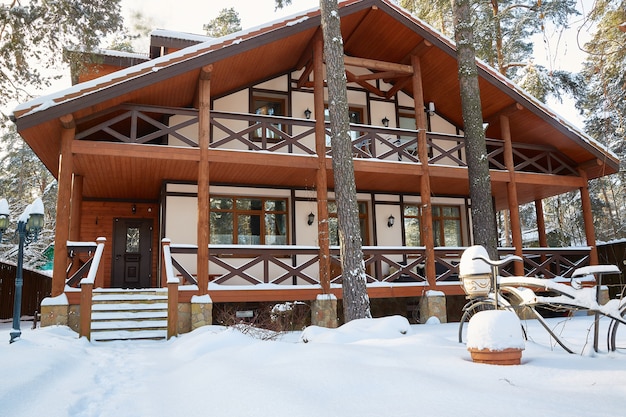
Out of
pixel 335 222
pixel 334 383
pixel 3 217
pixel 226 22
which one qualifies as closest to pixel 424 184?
pixel 335 222

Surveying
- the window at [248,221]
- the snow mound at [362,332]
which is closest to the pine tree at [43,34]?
the window at [248,221]

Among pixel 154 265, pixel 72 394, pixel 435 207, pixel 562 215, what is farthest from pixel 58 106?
pixel 562 215

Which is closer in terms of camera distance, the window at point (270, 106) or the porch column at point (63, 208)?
the porch column at point (63, 208)

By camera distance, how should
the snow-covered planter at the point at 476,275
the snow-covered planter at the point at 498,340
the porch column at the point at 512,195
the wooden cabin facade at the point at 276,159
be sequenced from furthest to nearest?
the porch column at the point at 512,195, the wooden cabin facade at the point at 276,159, the snow-covered planter at the point at 476,275, the snow-covered planter at the point at 498,340

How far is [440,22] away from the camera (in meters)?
19.0

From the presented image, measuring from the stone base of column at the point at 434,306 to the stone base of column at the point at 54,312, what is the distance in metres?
7.36

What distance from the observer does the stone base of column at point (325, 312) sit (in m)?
10.1

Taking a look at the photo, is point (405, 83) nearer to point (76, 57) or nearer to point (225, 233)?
point (225, 233)

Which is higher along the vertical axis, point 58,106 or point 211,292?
point 58,106

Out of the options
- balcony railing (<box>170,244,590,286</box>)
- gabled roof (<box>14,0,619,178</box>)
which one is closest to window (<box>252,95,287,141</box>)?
gabled roof (<box>14,0,619,178</box>)

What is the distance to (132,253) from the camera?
13297mm

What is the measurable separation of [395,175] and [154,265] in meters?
6.97

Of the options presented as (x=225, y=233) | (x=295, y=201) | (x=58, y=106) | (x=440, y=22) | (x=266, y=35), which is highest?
(x=440, y=22)

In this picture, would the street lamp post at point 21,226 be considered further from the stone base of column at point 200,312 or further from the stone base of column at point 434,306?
the stone base of column at point 434,306
